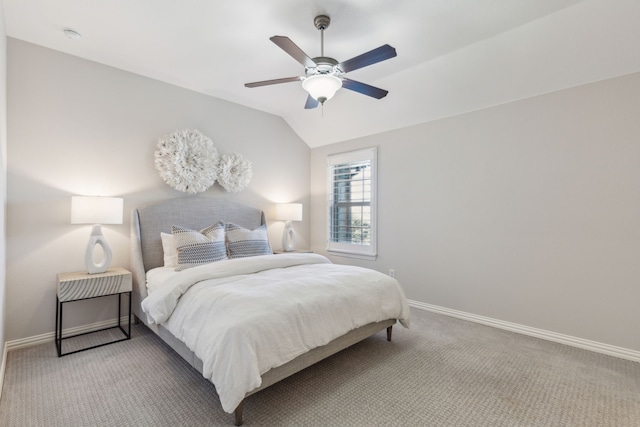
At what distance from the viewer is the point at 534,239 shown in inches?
119

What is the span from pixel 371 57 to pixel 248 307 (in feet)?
6.07

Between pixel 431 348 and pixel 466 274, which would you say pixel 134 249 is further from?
pixel 466 274

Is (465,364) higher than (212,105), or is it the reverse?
(212,105)

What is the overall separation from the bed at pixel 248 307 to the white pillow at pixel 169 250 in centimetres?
1

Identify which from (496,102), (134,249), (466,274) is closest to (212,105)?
(134,249)

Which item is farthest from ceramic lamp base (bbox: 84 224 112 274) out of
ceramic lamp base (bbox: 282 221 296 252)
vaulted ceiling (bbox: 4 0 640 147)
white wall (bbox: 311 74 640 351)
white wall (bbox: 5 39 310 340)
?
white wall (bbox: 311 74 640 351)

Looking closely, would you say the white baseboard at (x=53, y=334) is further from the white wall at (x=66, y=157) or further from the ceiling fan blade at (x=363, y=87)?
the ceiling fan blade at (x=363, y=87)

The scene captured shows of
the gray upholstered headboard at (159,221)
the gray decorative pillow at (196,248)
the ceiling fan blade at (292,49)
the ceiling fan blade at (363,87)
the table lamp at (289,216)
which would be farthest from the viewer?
the table lamp at (289,216)

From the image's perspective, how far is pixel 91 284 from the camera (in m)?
2.68

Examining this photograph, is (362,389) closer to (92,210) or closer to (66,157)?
(92,210)

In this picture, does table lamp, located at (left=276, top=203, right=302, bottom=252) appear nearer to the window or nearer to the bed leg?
the window

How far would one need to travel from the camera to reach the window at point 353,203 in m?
4.40

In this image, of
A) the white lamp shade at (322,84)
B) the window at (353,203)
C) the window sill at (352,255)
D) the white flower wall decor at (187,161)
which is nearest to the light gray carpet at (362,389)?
the window sill at (352,255)

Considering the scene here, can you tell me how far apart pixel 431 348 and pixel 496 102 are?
8.57 feet
